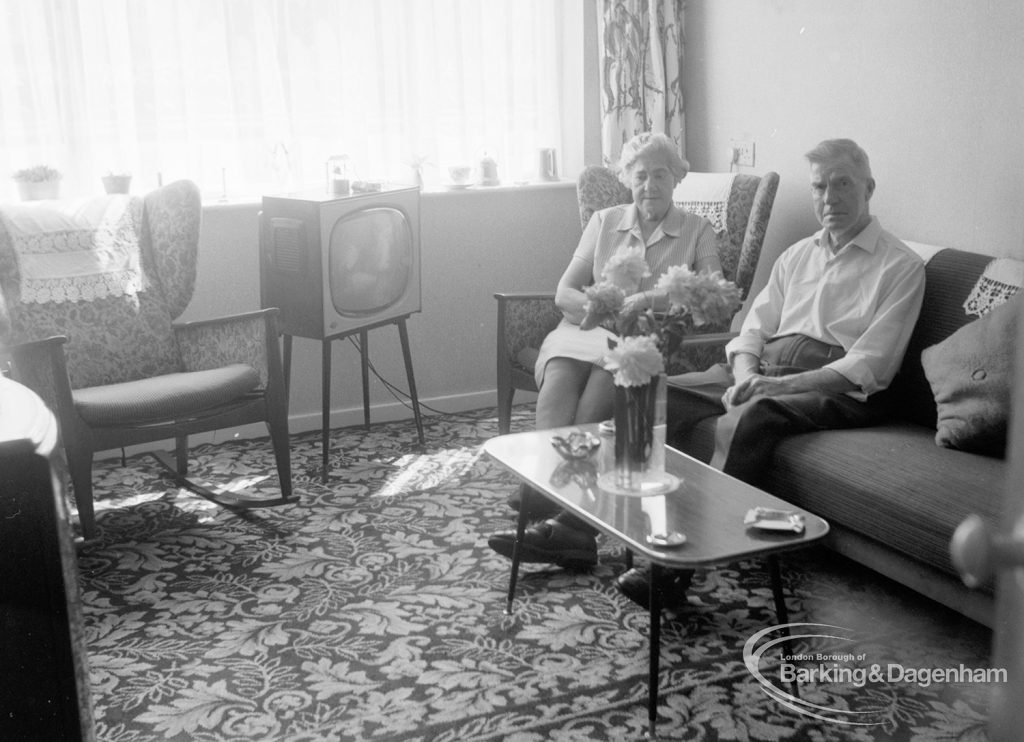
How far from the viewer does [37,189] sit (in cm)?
375

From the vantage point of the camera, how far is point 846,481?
8.40 ft

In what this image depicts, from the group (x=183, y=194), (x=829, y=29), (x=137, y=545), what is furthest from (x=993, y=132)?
(x=137, y=545)

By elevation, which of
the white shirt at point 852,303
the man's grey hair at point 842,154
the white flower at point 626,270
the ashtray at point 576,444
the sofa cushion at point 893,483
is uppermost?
the man's grey hair at point 842,154

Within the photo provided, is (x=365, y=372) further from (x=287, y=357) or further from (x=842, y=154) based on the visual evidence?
(x=842, y=154)

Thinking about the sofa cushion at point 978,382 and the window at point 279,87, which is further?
the window at point 279,87

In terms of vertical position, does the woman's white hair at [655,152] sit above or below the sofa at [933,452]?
above

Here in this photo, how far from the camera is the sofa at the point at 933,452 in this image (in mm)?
2352

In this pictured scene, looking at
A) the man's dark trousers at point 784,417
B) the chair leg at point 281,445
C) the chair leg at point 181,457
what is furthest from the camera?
the chair leg at point 181,457

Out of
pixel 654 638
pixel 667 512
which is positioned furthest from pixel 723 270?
pixel 654 638

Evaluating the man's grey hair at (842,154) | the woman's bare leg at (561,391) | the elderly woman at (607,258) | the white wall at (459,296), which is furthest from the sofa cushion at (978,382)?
the white wall at (459,296)

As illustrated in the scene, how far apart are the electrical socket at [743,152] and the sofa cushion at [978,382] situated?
1653 millimetres

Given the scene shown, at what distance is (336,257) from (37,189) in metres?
1.07

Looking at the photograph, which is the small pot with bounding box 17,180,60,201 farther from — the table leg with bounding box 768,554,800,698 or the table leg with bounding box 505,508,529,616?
the table leg with bounding box 768,554,800,698

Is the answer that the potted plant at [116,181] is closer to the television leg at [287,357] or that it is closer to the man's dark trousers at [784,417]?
the television leg at [287,357]
